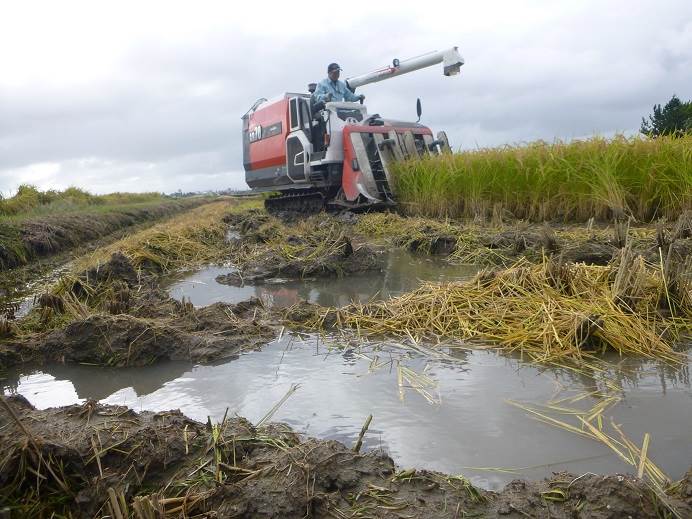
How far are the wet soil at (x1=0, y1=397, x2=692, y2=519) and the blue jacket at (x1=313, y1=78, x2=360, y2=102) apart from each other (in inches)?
372

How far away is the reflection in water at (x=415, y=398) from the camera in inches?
73.9

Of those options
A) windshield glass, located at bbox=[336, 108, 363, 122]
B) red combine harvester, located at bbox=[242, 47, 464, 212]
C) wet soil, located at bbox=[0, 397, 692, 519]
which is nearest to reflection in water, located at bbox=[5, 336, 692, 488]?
wet soil, located at bbox=[0, 397, 692, 519]

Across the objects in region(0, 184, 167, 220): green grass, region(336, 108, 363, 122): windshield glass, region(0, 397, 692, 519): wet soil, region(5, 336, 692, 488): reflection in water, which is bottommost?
region(5, 336, 692, 488): reflection in water

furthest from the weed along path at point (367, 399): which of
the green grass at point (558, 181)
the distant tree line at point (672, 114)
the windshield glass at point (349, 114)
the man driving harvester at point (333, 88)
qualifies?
the distant tree line at point (672, 114)

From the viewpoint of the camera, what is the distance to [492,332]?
10.3ft

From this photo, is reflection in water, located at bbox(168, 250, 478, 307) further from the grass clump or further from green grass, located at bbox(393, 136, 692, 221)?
green grass, located at bbox(393, 136, 692, 221)

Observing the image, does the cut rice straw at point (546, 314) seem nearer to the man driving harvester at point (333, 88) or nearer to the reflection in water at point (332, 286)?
the reflection in water at point (332, 286)

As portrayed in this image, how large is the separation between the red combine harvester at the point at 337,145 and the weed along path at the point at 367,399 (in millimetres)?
5282

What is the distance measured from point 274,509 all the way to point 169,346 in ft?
6.16

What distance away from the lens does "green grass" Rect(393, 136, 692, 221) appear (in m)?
6.91

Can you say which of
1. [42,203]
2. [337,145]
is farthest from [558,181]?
[42,203]

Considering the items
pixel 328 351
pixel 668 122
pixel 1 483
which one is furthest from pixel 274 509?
pixel 668 122

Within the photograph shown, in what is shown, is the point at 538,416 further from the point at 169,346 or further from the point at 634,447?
the point at 169,346

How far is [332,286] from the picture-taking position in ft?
16.7
